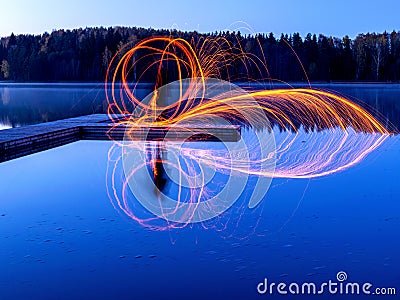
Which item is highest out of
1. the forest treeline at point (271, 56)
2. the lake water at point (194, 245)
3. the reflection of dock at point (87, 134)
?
the forest treeline at point (271, 56)

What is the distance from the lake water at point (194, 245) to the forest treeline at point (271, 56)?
6607cm

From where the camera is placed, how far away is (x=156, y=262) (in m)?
6.82

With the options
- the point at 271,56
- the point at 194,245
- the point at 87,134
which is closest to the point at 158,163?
the point at 87,134

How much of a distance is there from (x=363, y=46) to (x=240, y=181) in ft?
243

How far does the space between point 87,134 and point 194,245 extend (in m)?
11.2

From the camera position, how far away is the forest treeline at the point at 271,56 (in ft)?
261

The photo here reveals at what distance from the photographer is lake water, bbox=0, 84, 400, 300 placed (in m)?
6.19

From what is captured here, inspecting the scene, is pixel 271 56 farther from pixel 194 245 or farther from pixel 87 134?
pixel 194 245

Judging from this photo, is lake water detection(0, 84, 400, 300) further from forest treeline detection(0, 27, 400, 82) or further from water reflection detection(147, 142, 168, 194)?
forest treeline detection(0, 27, 400, 82)

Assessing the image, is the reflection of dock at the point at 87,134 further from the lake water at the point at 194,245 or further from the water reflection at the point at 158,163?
the lake water at the point at 194,245

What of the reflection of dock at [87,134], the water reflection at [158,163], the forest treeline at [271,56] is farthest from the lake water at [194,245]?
the forest treeline at [271,56]

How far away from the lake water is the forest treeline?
6607 cm

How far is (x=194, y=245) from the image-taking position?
293 inches

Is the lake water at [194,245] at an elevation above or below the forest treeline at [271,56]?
below
